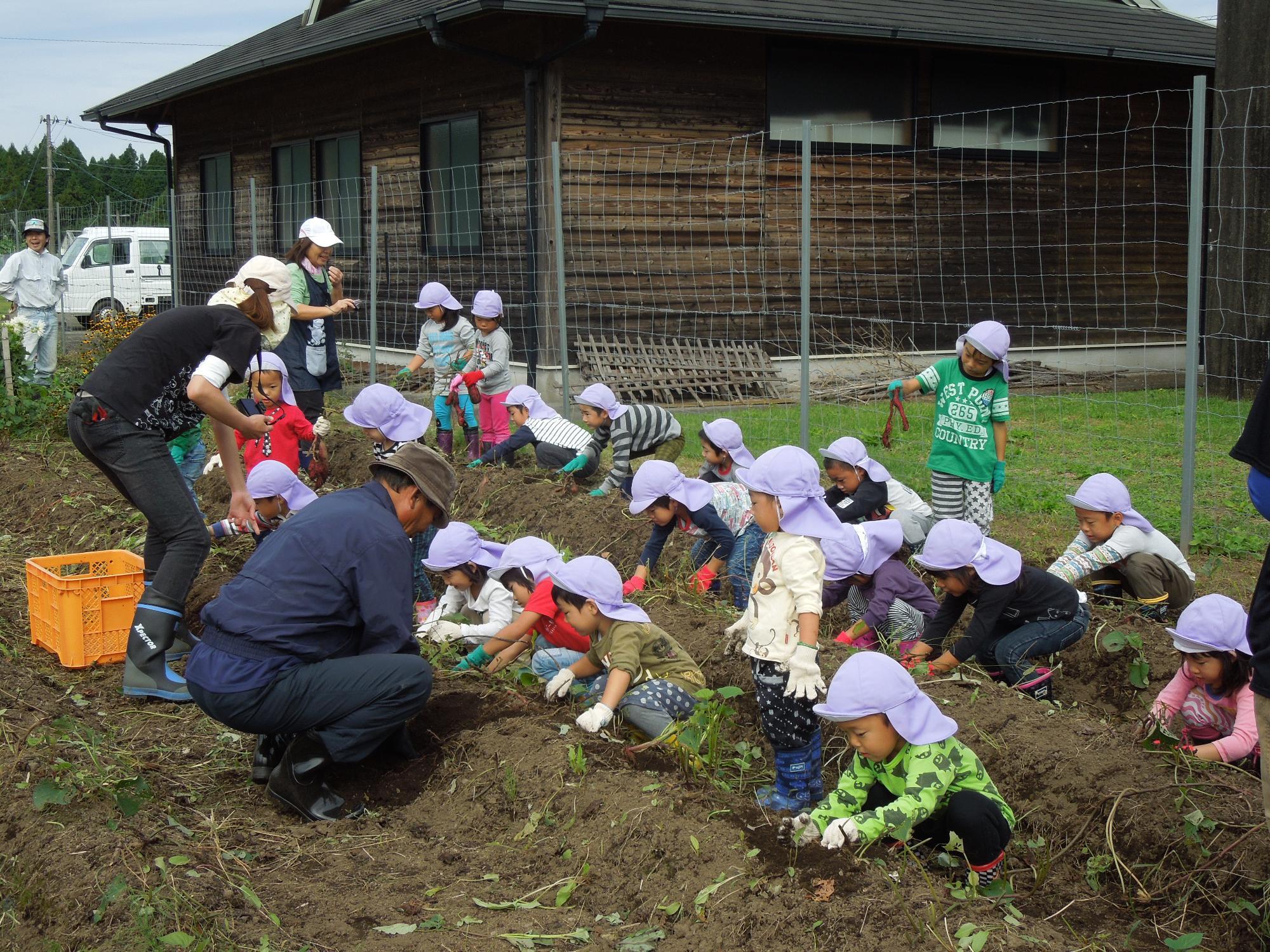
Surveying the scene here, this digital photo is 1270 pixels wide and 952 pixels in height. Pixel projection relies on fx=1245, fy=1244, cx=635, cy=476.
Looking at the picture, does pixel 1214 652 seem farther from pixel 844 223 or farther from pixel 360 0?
pixel 360 0

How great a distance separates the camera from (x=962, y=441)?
658cm

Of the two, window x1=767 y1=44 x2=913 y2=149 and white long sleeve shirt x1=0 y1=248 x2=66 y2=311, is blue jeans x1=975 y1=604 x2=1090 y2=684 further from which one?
white long sleeve shirt x1=0 y1=248 x2=66 y2=311

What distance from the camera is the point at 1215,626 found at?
4.22 meters

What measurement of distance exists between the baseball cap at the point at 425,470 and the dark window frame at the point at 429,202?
8827 millimetres

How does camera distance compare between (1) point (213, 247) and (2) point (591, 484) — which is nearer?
(2) point (591, 484)

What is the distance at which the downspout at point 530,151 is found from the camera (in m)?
11.5

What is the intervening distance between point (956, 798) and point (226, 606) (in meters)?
2.34

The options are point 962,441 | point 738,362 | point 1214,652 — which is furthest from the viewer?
point 738,362

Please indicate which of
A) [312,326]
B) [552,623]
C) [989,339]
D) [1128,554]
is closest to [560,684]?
[552,623]

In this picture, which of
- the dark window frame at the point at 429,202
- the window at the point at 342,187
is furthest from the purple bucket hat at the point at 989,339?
the window at the point at 342,187

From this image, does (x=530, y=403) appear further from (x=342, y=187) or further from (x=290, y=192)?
(x=290, y=192)

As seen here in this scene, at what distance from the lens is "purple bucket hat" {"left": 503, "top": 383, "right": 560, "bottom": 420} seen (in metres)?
8.80

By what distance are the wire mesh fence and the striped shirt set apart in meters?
1.39

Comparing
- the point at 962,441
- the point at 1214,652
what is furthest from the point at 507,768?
the point at 962,441
